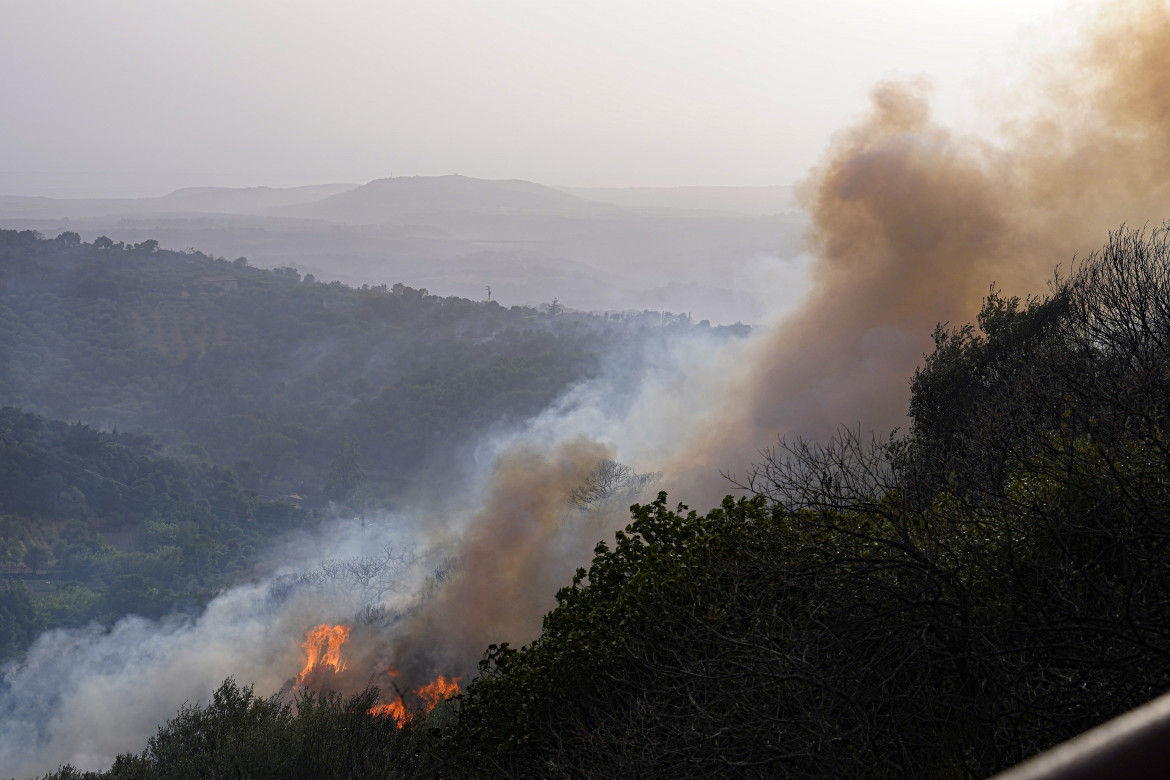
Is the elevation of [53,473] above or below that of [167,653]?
above

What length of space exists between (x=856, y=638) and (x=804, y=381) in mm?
41444

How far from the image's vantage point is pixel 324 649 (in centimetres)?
5612

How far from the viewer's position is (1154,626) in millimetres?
7742

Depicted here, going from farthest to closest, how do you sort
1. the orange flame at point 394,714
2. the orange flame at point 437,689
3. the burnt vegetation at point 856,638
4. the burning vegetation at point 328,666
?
the burning vegetation at point 328,666, the orange flame at point 437,689, the orange flame at point 394,714, the burnt vegetation at point 856,638

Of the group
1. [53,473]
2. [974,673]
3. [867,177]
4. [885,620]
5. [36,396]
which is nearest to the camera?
[974,673]

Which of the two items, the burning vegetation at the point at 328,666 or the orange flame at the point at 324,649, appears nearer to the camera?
the burning vegetation at the point at 328,666

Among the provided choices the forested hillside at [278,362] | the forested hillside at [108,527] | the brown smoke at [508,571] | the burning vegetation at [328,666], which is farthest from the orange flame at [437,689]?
the forested hillside at [278,362]

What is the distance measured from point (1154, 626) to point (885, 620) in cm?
318

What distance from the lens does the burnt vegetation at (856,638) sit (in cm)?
881

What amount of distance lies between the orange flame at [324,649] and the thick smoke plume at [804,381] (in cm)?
110

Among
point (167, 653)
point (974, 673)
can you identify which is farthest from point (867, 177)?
point (167, 653)

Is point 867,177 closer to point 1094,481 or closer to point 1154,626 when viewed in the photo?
point 1094,481

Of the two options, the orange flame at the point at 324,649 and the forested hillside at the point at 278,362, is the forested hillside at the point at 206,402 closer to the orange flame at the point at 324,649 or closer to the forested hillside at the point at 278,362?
the forested hillside at the point at 278,362

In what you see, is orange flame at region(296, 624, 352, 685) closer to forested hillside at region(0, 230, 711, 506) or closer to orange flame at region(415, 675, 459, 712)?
orange flame at region(415, 675, 459, 712)
